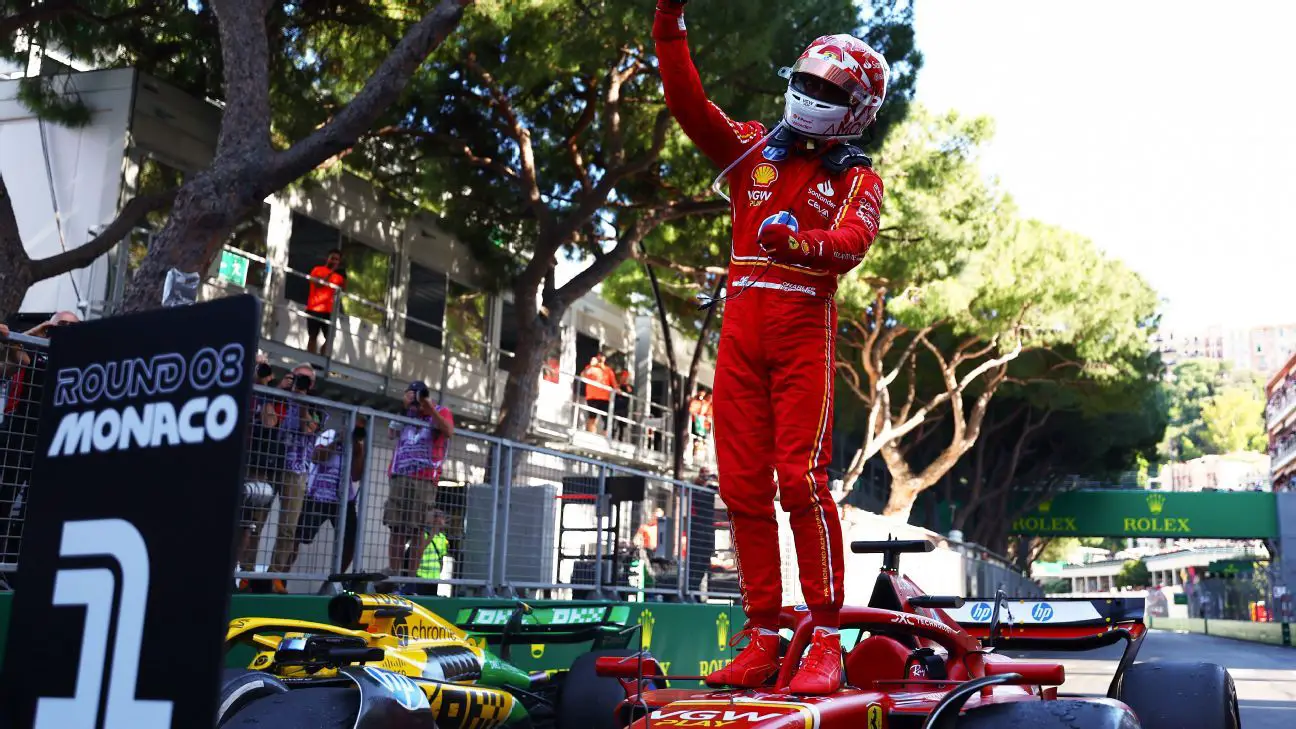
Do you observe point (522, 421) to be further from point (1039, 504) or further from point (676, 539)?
point (1039, 504)

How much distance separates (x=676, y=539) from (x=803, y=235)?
8.56 m

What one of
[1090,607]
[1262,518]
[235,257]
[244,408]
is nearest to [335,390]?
[235,257]

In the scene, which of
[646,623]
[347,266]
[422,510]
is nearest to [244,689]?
[422,510]

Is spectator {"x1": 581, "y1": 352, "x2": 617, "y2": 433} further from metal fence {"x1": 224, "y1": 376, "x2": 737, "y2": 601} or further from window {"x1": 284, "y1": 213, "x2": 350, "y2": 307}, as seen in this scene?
metal fence {"x1": 224, "y1": 376, "x2": 737, "y2": 601}

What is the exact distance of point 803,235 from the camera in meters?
3.86

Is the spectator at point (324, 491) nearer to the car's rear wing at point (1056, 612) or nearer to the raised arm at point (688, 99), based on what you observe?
the raised arm at point (688, 99)

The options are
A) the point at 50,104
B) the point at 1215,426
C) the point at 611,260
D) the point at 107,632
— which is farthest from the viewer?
the point at 1215,426

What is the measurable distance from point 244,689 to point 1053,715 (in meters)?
2.53

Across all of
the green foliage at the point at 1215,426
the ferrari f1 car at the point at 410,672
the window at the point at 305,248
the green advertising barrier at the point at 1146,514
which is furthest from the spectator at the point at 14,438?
the green foliage at the point at 1215,426

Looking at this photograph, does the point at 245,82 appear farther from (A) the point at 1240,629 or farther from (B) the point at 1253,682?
(A) the point at 1240,629

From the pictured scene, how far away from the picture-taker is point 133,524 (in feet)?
6.42

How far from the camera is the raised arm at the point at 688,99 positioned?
4.14m

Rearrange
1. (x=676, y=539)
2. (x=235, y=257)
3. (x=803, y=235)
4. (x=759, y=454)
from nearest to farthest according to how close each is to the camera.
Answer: (x=803, y=235) → (x=759, y=454) → (x=676, y=539) → (x=235, y=257)

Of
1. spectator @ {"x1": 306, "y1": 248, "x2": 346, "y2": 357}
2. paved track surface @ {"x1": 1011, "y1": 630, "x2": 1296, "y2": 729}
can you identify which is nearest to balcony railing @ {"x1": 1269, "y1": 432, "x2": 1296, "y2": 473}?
paved track surface @ {"x1": 1011, "y1": 630, "x2": 1296, "y2": 729}
